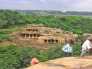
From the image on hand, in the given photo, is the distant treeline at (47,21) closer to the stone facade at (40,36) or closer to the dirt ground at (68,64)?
the stone facade at (40,36)

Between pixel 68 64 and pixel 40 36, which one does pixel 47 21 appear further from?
pixel 68 64

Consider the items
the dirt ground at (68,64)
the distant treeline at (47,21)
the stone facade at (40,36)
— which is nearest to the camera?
the dirt ground at (68,64)

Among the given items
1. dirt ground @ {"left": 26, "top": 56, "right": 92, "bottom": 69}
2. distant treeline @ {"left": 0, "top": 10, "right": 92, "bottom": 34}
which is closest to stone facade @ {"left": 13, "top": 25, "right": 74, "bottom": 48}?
distant treeline @ {"left": 0, "top": 10, "right": 92, "bottom": 34}

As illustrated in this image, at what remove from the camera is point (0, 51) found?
1270 inches

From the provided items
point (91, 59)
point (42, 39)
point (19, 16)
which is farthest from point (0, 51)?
point (19, 16)

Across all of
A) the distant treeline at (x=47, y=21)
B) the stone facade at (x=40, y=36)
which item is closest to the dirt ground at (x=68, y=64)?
the stone facade at (x=40, y=36)

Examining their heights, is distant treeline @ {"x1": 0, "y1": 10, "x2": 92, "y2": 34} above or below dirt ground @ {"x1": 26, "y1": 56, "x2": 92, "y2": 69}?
below

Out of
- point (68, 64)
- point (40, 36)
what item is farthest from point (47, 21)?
point (68, 64)

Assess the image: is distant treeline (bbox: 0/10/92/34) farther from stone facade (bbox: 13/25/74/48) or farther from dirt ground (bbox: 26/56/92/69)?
dirt ground (bbox: 26/56/92/69)

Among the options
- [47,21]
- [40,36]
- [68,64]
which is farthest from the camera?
[47,21]

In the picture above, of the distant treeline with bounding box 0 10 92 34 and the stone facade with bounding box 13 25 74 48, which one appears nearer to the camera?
the stone facade with bounding box 13 25 74 48

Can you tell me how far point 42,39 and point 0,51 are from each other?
9.63 meters

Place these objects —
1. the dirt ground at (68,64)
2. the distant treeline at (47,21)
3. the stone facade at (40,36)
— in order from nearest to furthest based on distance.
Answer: the dirt ground at (68,64) → the stone facade at (40,36) → the distant treeline at (47,21)

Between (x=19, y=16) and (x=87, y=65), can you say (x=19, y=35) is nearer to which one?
(x=19, y=16)
